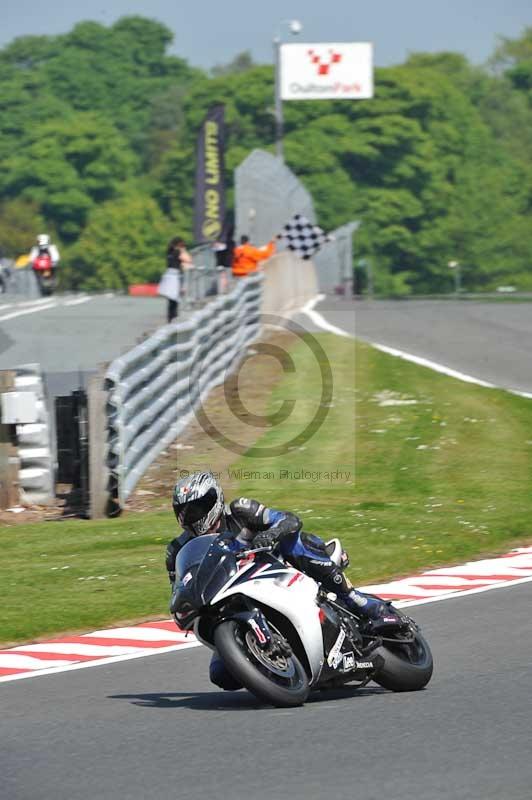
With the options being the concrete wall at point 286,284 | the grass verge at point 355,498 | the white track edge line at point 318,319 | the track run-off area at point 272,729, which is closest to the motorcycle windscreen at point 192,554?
the track run-off area at point 272,729

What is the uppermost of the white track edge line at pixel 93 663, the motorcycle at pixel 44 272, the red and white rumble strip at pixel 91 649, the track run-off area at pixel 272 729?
the motorcycle at pixel 44 272

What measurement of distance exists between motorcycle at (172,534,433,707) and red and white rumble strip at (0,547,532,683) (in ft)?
6.48

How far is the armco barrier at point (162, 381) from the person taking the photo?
1434 centimetres

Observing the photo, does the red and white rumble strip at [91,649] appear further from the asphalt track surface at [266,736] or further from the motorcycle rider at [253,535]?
the motorcycle rider at [253,535]

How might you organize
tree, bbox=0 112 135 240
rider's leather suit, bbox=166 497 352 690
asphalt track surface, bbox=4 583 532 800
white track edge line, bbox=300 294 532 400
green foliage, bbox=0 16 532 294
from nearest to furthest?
asphalt track surface, bbox=4 583 532 800 → rider's leather suit, bbox=166 497 352 690 → white track edge line, bbox=300 294 532 400 → green foliage, bbox=0 16 532 294 → tree, bbox=0 112 135 240

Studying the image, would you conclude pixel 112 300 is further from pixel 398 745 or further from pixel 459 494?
pixel 398 745

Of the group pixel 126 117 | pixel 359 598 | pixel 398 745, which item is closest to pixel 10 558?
pixel 359 598

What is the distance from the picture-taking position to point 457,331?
2831 cm

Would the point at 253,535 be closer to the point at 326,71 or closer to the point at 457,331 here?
the point at 457,331

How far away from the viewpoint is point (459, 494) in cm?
1438

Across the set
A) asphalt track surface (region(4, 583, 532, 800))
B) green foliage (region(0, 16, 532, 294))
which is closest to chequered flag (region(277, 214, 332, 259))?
asphalt track surface (region(4, 583, 532, 800))

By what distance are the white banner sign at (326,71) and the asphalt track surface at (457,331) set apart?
3507 centimetres

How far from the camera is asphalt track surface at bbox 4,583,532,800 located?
19.1 ft

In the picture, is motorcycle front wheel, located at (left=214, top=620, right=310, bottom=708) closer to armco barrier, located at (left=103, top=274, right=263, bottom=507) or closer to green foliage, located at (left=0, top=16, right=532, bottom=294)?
armco barrier, located at (left=103, top=274, right=263, bottom=507)
